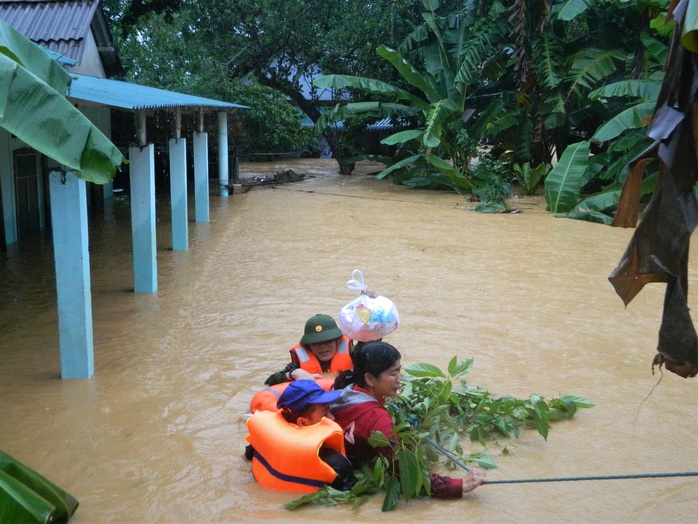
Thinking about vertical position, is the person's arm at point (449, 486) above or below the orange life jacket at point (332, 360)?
below

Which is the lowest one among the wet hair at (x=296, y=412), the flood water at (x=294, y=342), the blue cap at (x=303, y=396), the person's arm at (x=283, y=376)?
the flood water at (x=294, y=342)

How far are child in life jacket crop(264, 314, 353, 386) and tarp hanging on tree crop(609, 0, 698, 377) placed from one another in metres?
2.37

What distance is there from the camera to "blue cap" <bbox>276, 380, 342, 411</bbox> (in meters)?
4.18

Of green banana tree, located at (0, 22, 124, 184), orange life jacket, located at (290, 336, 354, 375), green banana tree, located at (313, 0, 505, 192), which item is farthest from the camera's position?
green banana tree, located at (313, 0, 505, 192)

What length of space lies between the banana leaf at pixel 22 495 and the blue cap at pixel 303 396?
126 centimetres

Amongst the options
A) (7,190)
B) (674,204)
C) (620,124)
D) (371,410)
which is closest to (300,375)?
(371,410)

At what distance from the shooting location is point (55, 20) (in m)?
13.2

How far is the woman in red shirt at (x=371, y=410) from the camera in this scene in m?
4.32

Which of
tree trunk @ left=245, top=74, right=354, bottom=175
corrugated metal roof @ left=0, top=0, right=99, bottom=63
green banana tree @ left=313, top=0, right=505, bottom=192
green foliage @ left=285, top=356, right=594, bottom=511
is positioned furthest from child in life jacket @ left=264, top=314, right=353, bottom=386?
tree trunk @ left=245, top=74, right=354, bottom=175

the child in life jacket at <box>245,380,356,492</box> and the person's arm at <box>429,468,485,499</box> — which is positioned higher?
the child in life jacket at <box>245,380,356,492</box>

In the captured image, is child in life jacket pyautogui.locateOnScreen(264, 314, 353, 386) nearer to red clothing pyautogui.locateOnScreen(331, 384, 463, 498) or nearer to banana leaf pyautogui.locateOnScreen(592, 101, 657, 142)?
red clothing pyautogui.locateOnScreen(331, 384, 463, 498)

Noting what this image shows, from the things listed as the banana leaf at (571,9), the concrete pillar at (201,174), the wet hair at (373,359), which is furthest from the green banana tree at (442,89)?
the wet hair at (373,359)

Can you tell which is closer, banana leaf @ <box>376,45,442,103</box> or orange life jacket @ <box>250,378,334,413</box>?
orange life jacket @ <box>250,378,334,413</box>

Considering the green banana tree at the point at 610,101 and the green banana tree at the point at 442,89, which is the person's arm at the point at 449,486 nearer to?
the green banana tree at the point at 610,101
